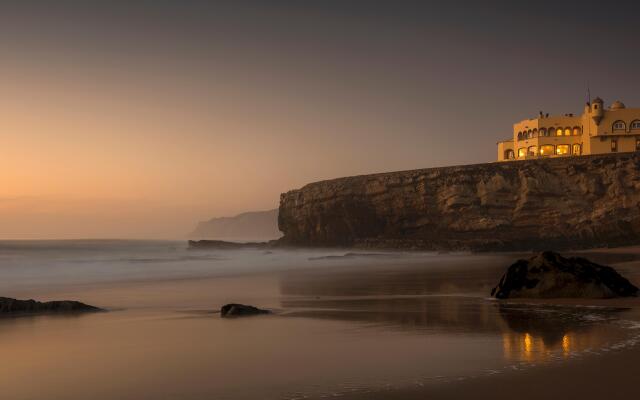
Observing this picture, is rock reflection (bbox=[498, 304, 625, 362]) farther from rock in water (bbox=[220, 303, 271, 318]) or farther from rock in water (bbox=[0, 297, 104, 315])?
rock in water (bbox=[0, 297, 104, 315])

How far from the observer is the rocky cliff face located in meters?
48.0

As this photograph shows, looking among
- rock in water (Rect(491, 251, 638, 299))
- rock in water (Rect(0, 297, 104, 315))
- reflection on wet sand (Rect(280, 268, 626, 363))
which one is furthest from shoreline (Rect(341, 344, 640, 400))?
rock in water (Rect(0, 297, 104, 315))

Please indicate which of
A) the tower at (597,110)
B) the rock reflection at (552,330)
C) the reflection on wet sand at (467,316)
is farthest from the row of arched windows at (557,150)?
the rock reflection at (552,330)

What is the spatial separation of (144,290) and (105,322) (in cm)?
751

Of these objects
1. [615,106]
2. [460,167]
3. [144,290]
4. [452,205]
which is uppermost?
[615,106]

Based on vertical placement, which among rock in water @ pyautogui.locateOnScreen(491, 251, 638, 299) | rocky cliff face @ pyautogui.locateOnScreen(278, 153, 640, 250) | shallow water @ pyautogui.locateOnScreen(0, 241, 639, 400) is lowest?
shallow water @ pyautogui.locateOnScreen(0, 241, 639, 400)

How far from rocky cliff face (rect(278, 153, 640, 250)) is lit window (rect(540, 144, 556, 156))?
15.3 m

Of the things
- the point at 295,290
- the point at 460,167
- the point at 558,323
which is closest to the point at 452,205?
the point at 460,167

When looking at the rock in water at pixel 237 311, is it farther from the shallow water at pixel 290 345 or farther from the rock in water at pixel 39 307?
the rock in water at pixel 39 307

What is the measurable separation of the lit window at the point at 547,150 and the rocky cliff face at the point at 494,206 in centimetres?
1530

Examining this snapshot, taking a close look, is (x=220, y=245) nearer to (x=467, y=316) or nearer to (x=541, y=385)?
(x=467, y=316)

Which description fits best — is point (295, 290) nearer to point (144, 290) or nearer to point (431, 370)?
point (144, 290)

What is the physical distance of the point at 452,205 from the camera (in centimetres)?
5462

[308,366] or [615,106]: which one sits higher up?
[615,106]
